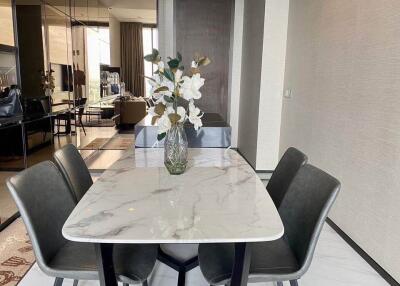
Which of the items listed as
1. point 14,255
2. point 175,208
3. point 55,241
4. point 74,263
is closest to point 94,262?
point 74,263

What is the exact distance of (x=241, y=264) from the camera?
1.17 m

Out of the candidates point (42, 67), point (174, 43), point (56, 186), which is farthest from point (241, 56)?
point (56, 186)

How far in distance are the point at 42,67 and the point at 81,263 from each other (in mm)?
2684

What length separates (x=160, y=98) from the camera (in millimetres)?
1594

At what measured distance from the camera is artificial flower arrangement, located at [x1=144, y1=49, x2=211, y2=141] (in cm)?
153

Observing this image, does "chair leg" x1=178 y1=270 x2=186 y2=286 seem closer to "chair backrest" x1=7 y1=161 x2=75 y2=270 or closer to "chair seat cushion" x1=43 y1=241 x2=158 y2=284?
"chair seat cushion" x1=43 y1=241 x2=158 y2=284

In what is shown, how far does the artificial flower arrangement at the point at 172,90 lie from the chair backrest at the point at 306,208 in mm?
600

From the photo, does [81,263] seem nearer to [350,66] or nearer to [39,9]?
[350,66]

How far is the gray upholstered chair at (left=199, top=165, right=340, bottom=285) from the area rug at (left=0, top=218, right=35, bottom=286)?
131 centimetres

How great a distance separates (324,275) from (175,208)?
138 centimetres

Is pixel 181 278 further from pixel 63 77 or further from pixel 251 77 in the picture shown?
pixel 251 77

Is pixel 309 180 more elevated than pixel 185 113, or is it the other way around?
pixel 185 113

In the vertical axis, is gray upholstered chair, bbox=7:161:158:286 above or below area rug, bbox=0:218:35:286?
above

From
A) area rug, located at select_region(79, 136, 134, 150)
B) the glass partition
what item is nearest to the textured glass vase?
the glass partition
